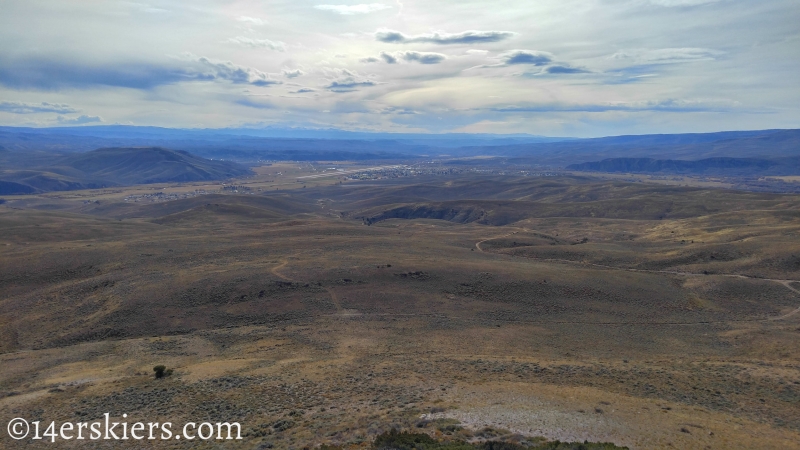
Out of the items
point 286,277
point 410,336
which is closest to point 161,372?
point 410,336

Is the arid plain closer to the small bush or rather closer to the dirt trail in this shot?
the dirt trail

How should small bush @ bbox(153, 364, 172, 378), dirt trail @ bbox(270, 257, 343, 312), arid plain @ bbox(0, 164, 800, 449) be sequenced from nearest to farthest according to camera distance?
arid plain @ bbox(0, 164, 800, 449) < small bush @ bbox(153, 364, 172, 378) < dirt trail @ bbox(270, 257, 343, 312)

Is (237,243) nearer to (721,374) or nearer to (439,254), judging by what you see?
(439,254)

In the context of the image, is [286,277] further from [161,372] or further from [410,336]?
[161,372]

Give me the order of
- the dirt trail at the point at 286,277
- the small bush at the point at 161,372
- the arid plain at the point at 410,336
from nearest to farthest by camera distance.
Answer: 1. the arid plain at the point at 410,336
2. the small bush at the point at 161,372
3. the dirt trail at the point at 286,277

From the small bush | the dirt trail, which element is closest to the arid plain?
the dirt trail

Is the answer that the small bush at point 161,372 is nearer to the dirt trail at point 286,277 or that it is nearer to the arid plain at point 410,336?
the arid plain at point 410,336

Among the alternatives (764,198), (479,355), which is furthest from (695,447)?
(764,198)

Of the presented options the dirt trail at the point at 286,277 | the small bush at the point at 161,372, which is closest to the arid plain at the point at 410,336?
the dirt trail at the point at 286,277
